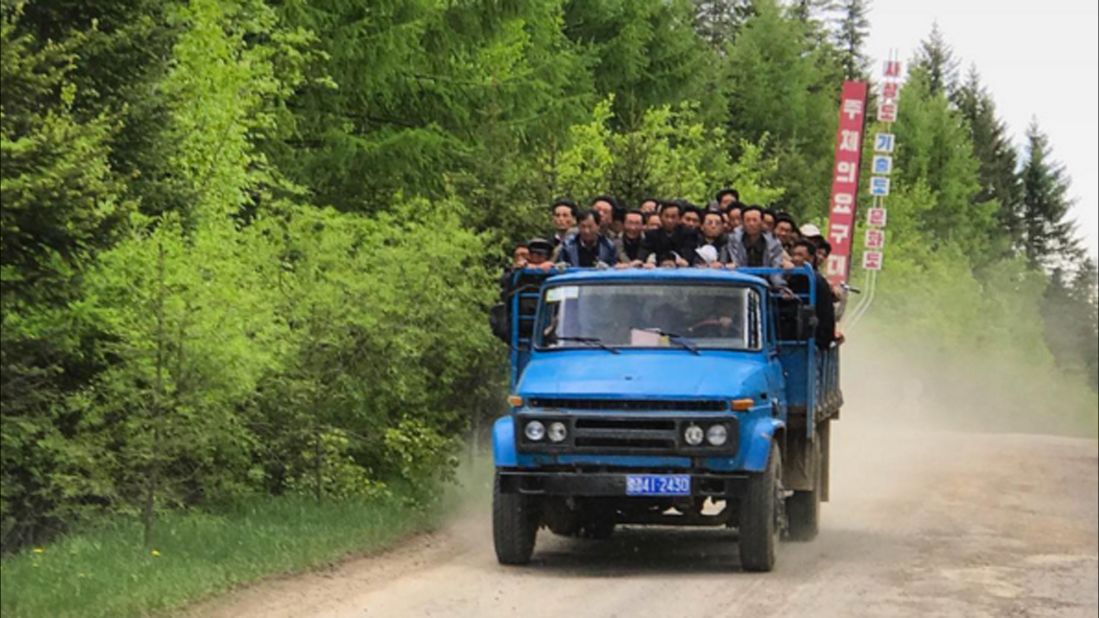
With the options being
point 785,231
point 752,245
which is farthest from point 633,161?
point 752,245

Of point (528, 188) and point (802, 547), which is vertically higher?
point (528, 188)

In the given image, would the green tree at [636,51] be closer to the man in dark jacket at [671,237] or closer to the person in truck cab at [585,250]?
the man in dark jacket at [671,237]

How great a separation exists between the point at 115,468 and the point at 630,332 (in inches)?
169

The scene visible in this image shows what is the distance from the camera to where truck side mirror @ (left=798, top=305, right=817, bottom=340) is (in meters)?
15.5

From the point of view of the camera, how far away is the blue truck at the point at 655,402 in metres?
14.1

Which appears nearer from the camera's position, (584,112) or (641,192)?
(641,192)

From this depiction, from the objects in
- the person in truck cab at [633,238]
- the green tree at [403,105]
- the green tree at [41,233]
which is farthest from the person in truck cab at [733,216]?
the green tree at [41,233]

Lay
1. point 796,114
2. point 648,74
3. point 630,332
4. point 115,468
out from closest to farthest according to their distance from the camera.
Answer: point 115,468 < point 630,332 < point 648,74 < point 796,114

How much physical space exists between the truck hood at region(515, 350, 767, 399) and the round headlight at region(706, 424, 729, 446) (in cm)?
24

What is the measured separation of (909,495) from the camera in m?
25.1

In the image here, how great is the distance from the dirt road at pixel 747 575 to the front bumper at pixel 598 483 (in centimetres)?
68

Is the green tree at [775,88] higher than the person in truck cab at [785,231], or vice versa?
the green tree at [775,88]

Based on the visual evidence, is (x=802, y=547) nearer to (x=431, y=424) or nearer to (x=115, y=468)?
(x=431, y=424)

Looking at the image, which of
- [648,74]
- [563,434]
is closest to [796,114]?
[648,74]
